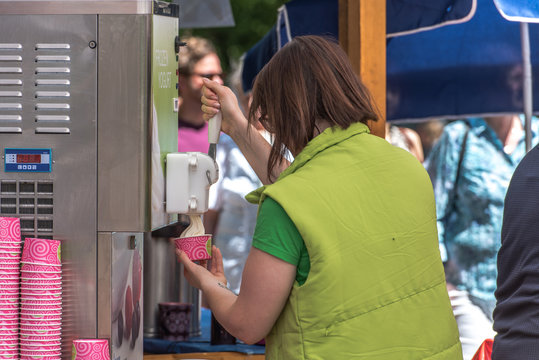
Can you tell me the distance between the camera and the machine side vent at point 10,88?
1.76 meters

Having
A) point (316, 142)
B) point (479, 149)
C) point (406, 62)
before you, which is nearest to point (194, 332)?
point (316, 142)

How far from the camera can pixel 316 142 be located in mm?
1564

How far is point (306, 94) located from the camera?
156 cm

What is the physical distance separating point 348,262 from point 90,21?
2.60 feet

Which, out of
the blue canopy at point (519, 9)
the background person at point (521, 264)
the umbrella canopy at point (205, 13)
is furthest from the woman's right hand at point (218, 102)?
the umbrella canopy at point (205, 13)

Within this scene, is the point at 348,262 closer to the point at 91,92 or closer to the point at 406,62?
the point at 91,92

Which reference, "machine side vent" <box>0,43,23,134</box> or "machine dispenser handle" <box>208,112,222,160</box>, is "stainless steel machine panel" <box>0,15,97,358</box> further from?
"machine dispenser handle" <box>208,112,222,160</box>

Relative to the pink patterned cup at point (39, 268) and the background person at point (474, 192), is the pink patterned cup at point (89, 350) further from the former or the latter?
the background person at point (474, 192)

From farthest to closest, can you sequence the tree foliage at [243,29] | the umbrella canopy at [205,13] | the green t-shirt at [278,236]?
1. the tree foliage at [243,29]
2. the umbrella canopy at [205,13]
3. the green t-shirt at [278,236]

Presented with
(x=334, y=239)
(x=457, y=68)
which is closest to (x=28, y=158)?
(x=334, y=239)

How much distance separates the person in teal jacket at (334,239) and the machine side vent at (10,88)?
550mm

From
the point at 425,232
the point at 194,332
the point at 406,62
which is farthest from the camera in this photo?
the point at 406,62

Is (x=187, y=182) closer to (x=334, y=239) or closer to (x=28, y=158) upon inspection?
(x=28, y=158)

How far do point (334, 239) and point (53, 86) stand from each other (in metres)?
0.74
